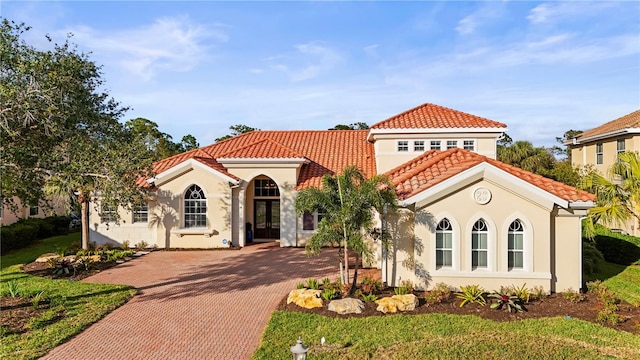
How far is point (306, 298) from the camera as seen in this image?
12.0 meters

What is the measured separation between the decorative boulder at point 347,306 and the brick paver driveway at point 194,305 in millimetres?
1919

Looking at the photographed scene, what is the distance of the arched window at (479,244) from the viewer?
521 inches

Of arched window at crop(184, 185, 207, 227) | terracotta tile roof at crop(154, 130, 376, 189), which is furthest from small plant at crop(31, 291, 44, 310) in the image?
terracotta tile roof at crop(154, 130, 376, 189)

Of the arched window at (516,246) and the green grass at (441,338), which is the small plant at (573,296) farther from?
the green grass at (441,338)

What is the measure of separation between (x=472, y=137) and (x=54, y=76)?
63.2ft

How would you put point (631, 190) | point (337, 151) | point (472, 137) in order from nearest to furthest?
point (631, 190), point (472, 137), point (337, 151)

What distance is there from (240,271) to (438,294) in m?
8.46

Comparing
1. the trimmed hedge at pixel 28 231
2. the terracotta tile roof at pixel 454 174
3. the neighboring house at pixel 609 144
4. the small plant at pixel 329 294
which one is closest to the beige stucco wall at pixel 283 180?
the terracotta tile roof at pixel 454 174

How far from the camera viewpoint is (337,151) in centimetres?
2648

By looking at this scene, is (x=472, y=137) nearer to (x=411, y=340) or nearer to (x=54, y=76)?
(x=411, y=340)

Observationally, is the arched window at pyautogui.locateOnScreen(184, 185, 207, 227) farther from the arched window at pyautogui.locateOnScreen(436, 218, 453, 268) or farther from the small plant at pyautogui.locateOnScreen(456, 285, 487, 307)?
the small plant at pyautogui.locateOnScreen(456, 285, 487, 307)

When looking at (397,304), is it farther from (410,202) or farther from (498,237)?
(498,237)

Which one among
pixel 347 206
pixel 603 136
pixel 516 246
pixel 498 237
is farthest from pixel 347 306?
pixel 603 136

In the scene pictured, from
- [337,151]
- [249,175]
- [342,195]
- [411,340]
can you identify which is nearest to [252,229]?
[249,175]
